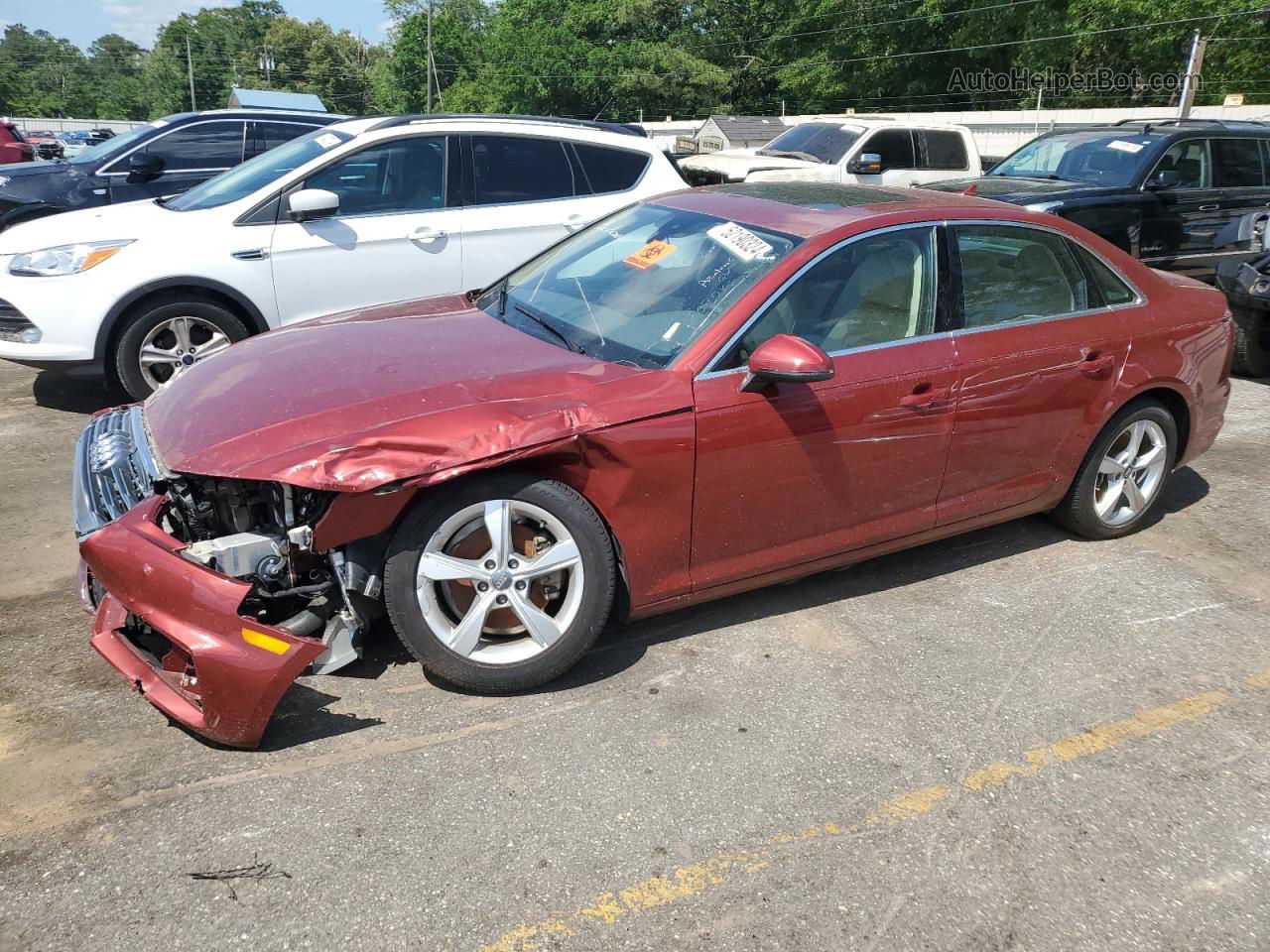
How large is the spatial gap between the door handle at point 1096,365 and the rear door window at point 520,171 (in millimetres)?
3883

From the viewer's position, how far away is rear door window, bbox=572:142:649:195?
7141 millimetres

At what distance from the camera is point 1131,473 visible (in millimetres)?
4781

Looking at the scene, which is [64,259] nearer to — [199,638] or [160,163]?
[160,163]

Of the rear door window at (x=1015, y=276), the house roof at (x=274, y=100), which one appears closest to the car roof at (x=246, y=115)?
the rear door window at (x=1015, y=276)

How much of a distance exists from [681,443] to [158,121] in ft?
26.5

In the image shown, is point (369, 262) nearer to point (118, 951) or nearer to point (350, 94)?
point (118, 951)

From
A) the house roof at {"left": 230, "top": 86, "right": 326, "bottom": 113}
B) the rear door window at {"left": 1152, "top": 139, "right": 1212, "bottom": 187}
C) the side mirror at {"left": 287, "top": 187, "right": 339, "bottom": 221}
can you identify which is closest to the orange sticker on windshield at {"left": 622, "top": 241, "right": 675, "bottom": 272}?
the side mirror at {"left": 287, "top": 187, "right": 339, "bottom": 221}

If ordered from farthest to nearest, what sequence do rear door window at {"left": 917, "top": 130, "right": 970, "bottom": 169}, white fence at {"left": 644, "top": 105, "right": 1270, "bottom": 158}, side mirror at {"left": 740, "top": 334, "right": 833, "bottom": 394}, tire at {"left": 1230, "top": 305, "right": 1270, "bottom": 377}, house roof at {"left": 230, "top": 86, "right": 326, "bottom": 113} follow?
1. white fence at {"left": 644, "top": 105, "right": 1270, "bottom": 158}
2. house roof at {"left": 230, "top": 86, "right": 326, "bottom": 113}
3. rear door window at {"left": 917, "top": 130, "right": 970, "bottom": 169}
4. tire at {"left": 1230, "top": 305, "right": 1270, "bottom": 377}
5. side mirror at {"left": 740, "top": 334, "right": 833, "bottom": 394}

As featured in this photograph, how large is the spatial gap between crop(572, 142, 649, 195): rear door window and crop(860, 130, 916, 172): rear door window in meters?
6.72

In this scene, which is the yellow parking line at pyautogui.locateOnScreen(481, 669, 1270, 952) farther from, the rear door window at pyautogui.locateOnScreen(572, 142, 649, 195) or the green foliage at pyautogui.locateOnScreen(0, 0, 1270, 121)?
the green foliage at pyautogui.locateOnScreen(0, 0, 1270, 121)

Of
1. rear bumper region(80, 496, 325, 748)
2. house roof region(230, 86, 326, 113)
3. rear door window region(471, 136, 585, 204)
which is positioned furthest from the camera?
house roof region(230, 86, 326, 113)

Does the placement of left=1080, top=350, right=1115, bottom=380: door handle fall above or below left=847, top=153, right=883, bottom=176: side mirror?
below

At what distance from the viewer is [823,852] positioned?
2.75 m

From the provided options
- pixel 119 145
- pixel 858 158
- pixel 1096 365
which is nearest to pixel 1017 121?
pixel 858 158
